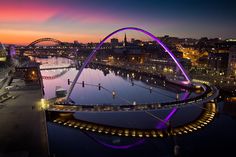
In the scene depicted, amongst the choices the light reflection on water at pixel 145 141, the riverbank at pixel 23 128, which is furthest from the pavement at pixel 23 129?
the light reflection on water at pixel 145 141

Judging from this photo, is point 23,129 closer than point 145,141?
Yes

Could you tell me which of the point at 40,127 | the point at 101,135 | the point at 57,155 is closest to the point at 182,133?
the point at 101,135

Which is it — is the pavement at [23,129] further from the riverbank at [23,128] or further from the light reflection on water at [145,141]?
the light reflection on water at [145,141]

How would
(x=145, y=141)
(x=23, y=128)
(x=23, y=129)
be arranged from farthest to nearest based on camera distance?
1. (x=145, y=141)
2. (x=23, y=128)
3. (x=23, y=129)

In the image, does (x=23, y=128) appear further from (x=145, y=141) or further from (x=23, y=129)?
(x=145, y=141)

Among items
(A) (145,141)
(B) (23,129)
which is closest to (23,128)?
(B) (23,129)

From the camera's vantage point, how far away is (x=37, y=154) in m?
15.2

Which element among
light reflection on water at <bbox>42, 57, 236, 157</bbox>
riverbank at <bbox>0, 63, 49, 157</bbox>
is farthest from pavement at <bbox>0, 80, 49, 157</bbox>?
light reflection on water at <bbox>42, 57, 236, 157</bbox>

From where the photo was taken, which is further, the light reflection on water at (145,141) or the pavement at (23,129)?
the light reflection on water at (145,141)

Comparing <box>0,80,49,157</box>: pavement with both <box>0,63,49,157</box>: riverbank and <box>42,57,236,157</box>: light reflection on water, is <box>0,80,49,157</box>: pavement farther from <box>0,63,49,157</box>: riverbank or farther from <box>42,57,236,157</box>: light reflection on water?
<box>42,57,236,157</box>: light reflection on water

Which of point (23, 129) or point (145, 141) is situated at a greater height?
point (23, 129)

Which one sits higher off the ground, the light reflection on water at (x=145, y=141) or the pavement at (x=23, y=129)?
the pavement at (x=23, y=129)

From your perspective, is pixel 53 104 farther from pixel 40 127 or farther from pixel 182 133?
pixel 182 133

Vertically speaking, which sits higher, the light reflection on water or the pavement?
the pavement
